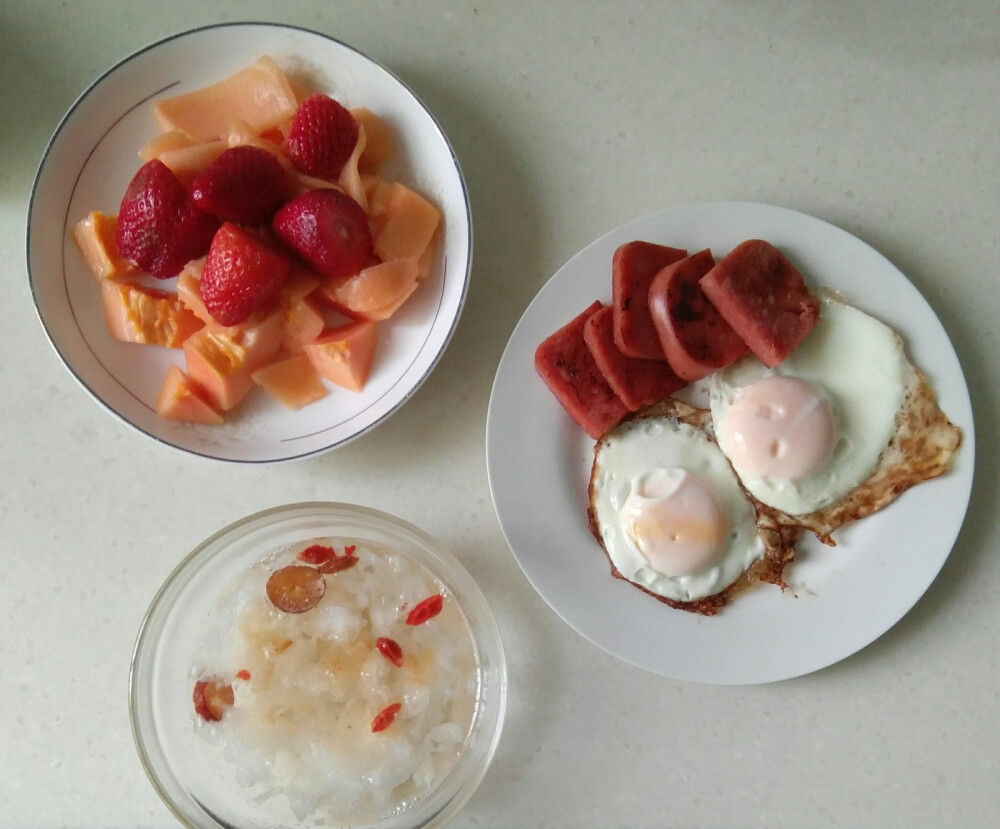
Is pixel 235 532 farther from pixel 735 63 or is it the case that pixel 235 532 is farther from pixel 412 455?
pixel 735 63

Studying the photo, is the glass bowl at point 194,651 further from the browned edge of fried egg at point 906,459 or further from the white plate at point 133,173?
the browned edge of fried egg at point 906,459

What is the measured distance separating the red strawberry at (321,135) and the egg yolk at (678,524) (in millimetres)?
825

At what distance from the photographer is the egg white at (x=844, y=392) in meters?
1.44

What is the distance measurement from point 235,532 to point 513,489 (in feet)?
1.69

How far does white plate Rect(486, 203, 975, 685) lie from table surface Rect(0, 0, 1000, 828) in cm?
11

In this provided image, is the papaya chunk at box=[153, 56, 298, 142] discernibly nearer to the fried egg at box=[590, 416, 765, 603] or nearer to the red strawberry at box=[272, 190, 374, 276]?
the red strawberry at box=[272, 190, 374, 276]

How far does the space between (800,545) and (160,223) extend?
1.30 m

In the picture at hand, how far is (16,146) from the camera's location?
160 centimetres

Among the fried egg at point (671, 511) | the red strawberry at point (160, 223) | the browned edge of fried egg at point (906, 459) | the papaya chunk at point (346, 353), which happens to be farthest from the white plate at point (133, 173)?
the browned edge of fried egg at point (906, 459)

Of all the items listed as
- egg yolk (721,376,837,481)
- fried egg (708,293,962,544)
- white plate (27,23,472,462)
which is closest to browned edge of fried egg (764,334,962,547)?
fried egg (708,293,962,544)

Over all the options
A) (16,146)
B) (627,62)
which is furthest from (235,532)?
(627,62)

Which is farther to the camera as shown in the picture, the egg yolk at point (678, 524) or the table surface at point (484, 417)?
the table surface at point (484, 417)

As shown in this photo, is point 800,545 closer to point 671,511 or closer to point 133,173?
point 671,511

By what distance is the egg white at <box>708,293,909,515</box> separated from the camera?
1437mm
